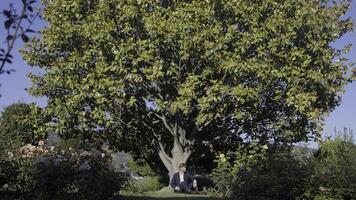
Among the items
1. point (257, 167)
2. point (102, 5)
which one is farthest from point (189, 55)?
point (257, 167)

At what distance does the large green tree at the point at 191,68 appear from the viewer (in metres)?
17.1

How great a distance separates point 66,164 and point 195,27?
8380mm

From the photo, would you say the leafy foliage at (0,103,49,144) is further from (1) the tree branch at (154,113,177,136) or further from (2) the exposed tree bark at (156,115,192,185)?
(2) the exposed tree bark at (156,115,192,185)

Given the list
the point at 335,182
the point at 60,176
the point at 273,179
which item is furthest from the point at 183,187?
the point at 335,182

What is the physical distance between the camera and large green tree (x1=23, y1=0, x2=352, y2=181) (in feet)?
56.0

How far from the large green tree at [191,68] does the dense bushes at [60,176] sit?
21.9 ft

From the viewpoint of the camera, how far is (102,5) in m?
18.4

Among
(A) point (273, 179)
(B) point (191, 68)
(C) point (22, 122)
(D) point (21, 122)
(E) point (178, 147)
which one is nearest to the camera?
(A) point (273, 179)

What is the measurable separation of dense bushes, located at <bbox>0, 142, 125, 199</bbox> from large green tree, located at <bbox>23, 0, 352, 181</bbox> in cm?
669

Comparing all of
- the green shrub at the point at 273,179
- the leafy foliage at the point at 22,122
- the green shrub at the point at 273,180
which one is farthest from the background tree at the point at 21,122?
the green shrub at the point at 273,180

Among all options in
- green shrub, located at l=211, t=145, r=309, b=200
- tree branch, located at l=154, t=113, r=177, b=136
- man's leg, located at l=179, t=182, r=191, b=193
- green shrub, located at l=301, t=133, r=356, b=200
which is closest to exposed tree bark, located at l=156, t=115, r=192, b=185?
tree branch, located at l=154, t=113, r=177, b=136

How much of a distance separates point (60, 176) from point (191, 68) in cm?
908

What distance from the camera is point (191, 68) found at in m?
18.1

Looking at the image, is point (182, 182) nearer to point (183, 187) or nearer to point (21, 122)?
point (183, 187)
